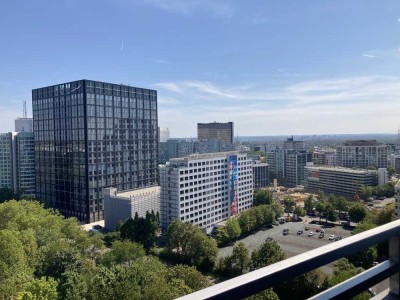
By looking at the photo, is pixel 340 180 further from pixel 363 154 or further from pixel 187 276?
pixel 187 276

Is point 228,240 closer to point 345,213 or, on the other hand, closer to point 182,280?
point 182,280

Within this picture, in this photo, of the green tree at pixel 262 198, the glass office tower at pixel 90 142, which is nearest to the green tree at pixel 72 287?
the glass office tower at pixel 90 142

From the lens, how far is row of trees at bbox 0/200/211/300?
524 cm

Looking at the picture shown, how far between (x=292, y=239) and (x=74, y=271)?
828 cm

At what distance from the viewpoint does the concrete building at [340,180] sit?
2083 centimetres

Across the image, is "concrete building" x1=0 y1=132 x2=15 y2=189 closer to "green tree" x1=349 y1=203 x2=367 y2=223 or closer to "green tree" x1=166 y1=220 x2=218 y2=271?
"green tree" x1=166 y1=220 x2=218 y2=271

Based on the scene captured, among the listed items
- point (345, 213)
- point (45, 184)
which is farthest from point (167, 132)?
point (345, 213)

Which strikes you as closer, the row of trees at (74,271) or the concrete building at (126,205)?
the row of trees at (74,271)

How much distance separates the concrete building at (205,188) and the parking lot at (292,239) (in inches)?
74.9

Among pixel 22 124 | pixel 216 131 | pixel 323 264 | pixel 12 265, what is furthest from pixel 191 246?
pixel 216 131

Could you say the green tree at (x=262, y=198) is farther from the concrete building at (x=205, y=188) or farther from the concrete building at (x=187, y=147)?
the concrete building at (x=187, y=147)

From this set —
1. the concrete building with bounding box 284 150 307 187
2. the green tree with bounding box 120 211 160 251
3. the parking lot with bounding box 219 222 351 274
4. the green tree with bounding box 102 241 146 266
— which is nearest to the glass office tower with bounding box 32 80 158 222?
the green tree with bounding box 120 211 160 251

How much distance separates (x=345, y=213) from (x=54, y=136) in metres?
14.5

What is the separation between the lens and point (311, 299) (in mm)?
714
